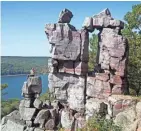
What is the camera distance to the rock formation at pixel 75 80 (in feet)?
71.0

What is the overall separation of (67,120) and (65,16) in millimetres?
7245

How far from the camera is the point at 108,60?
22188mm

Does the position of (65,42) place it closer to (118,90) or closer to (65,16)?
(65,16)

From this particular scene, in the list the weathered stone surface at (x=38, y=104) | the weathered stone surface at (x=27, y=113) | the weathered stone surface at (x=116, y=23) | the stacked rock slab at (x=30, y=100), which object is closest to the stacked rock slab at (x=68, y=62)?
the stacked rock slab at (x=30, y=100)

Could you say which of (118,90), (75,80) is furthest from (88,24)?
(118,90)

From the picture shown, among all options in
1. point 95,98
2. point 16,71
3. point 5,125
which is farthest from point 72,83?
point 16,71

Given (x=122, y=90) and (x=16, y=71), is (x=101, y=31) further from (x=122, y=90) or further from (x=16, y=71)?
(x=16, y=71)

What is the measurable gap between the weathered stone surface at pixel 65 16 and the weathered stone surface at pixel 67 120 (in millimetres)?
6364

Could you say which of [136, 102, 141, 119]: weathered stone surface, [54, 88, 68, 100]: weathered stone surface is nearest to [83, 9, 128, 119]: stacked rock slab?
[54, 88, 68, 100]: weathered stone surface

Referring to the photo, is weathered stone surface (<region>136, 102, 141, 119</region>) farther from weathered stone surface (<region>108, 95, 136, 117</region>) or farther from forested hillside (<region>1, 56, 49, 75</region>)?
forested hillside (<region>1, 56, 49, 75</region>)

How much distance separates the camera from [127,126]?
18.2 meters

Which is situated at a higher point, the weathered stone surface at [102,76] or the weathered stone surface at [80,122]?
the weathered stone surface at [102,76]

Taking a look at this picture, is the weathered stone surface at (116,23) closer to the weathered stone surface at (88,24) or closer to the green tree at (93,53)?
the weathered stone surface at (88,24)

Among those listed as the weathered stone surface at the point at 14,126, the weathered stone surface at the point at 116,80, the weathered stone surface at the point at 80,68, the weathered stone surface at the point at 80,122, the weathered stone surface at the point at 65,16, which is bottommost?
the weathered stone surface at the point at 14,126
